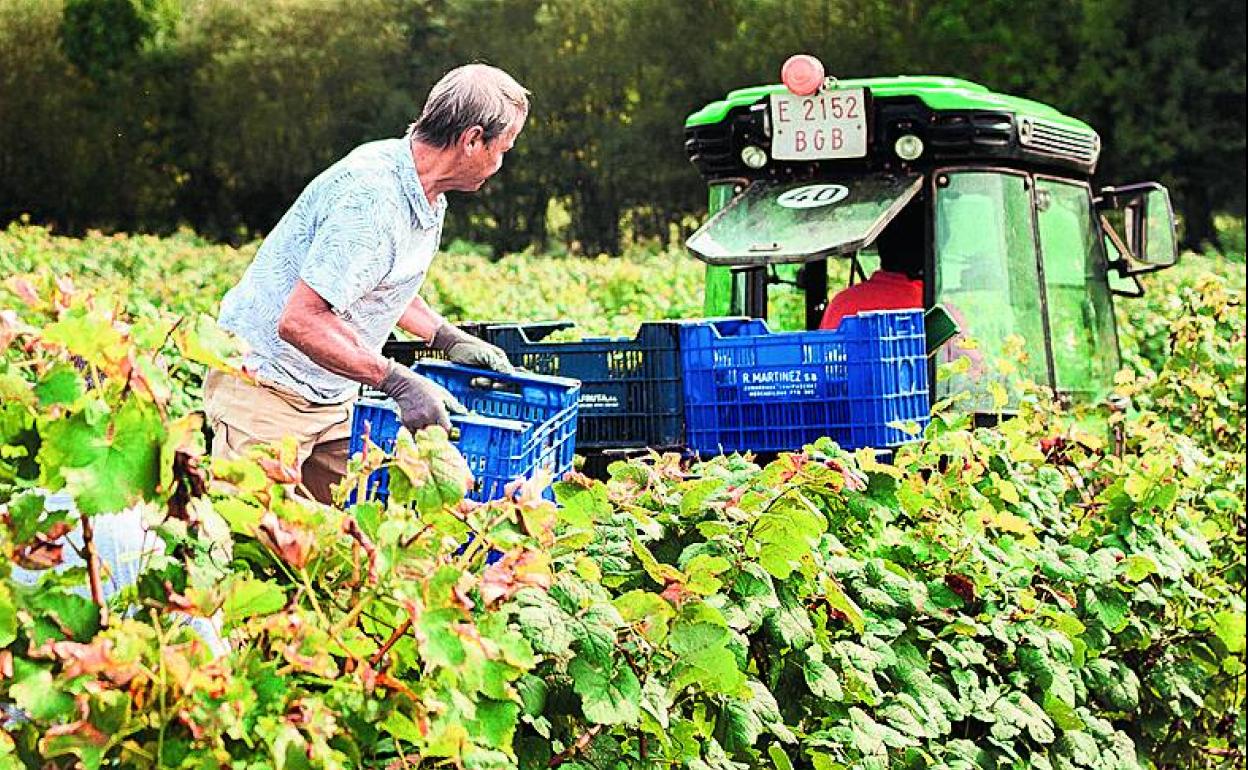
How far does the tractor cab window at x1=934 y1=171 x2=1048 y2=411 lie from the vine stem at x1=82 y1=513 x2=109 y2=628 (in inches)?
206

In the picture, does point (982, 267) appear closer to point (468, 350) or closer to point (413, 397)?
point (468, 350)

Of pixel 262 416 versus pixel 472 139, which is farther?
pixel 262 416

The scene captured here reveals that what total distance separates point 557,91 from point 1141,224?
4309 centimetres

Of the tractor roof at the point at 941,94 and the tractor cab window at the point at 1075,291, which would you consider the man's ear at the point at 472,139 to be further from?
the tractor cab window at the point at 1075,291

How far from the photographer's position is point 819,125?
24.9ft

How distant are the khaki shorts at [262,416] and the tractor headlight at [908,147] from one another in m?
2.98

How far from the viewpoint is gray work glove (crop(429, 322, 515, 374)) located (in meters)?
5.08

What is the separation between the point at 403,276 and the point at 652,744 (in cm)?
195

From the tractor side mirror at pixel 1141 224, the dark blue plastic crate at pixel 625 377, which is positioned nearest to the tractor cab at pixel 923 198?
the tractor side mirror at pixel 1141 224

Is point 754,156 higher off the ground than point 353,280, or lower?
higher

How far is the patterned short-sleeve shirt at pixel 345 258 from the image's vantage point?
4578mm

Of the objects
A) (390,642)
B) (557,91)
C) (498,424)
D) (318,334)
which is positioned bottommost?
(390,642)

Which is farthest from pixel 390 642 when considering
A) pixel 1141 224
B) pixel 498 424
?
pixel 1141 224

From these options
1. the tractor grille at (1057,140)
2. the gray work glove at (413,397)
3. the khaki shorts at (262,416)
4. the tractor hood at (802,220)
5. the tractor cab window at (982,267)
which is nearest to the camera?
the gray work glove at (413,397)
